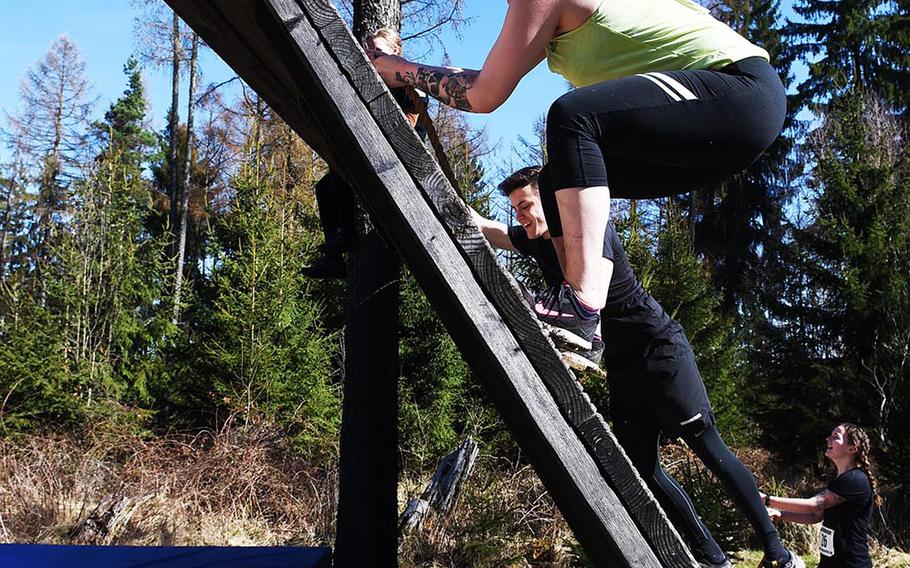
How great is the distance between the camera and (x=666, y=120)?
1673 millimetres

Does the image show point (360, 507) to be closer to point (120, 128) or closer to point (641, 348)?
point (641, 348)

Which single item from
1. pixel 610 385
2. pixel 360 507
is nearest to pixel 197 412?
pixel 360 507

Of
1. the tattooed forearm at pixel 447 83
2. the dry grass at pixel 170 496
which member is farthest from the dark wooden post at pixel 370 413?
the tattooed forearm at pixel 447 83

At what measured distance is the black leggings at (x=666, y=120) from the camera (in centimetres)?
167

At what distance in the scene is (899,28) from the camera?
19703mm

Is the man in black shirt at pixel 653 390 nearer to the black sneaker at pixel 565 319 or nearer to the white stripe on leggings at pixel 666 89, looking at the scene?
the black sneaker at pixel 565 319

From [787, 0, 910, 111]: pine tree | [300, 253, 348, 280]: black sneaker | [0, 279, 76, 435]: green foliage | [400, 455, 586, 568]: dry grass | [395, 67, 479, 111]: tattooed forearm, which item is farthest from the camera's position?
[787, 0, 910, 111]: pine tree

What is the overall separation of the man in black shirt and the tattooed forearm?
445mm

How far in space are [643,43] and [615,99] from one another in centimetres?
18

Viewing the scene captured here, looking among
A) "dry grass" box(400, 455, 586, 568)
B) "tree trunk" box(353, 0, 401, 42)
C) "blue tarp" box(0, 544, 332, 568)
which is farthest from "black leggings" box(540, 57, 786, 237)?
"dry grass" box(400, 455, 586, 568)

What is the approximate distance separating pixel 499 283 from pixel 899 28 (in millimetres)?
22356

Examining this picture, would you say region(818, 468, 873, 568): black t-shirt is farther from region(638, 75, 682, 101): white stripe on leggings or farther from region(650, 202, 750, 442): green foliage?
region(650, 202, 750, 442): green foliage

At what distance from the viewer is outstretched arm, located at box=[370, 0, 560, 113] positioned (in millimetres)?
1677

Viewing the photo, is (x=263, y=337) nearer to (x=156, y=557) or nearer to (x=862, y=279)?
(x=156, y=557)
